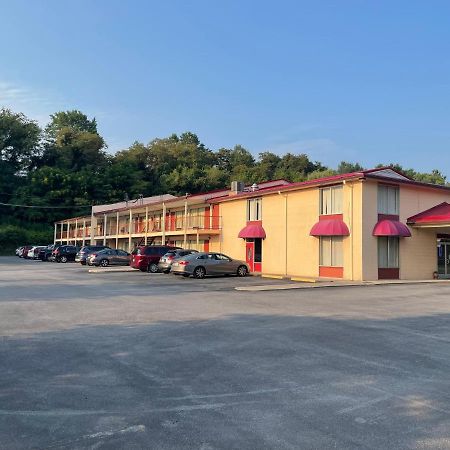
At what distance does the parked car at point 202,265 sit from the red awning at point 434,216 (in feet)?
36.1

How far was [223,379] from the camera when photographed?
6316 mm

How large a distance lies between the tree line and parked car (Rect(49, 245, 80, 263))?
31618mm

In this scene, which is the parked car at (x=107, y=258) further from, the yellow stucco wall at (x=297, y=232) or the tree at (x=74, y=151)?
the tree at (x=74, y=151)

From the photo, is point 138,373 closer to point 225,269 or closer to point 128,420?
point 128,420

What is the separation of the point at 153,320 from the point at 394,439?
7.49 m

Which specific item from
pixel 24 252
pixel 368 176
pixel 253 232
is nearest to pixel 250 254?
pixel 253 232

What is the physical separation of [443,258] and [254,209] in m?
12.7

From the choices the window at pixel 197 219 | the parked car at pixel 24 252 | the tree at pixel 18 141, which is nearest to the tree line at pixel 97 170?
the tree at pixel 18 141

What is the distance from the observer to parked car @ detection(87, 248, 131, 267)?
3891cm

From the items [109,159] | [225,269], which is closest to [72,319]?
[225,269]

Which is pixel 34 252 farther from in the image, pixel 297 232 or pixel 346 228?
pixel 346 228

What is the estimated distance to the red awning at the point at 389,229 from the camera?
84.5ft

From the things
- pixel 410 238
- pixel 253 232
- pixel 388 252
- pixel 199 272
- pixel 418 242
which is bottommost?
pixel 199 272

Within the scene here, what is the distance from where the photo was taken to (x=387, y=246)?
26.9 metres
